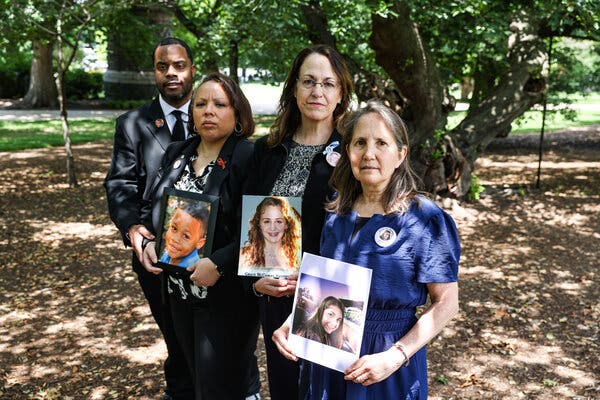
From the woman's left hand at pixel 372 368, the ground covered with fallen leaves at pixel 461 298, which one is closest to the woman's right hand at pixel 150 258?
the woman's left hand at pixel 372 368

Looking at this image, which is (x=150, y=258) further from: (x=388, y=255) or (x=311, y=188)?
(x=388, y=255)

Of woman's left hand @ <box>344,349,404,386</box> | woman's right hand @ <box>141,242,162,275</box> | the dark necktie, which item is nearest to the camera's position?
woman's left hand @ <box>344,349,404,386</box>

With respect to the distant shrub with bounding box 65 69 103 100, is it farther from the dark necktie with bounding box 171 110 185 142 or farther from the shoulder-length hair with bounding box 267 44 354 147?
the shoulder-length hair with bounding box 267 44 354 147

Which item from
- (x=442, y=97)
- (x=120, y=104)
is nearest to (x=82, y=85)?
(x=120, y=104)

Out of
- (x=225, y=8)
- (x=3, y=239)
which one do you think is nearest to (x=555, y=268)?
(x=225, y=8)

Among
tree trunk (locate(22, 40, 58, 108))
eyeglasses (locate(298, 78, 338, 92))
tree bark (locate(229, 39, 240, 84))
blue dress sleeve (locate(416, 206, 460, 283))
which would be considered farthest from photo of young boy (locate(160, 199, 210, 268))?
tree trunk (locate(22, 40, 58, 108))

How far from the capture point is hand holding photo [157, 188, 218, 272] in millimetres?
2906

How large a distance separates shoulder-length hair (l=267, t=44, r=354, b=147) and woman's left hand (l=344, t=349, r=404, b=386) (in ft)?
3.68

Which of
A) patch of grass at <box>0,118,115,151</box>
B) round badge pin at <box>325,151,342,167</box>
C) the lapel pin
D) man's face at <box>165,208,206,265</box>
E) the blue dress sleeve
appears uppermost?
round badge pin at <box>325,151,342,167</box>

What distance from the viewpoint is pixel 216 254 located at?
2926 mm

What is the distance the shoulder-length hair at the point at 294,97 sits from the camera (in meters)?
2.83

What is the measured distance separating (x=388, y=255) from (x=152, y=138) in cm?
192

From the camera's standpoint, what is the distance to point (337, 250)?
2375 mm

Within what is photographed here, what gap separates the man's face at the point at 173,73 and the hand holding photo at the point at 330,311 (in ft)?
5.75
